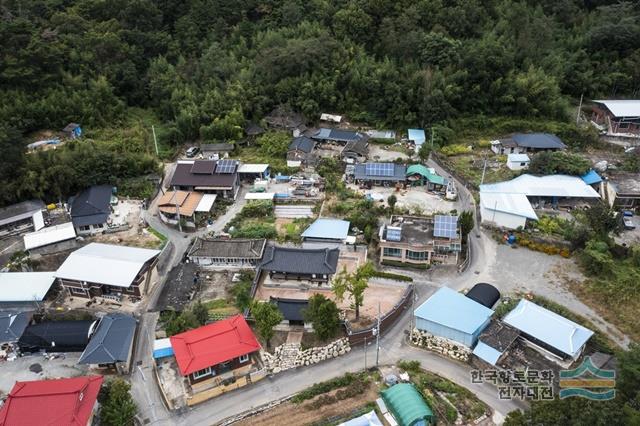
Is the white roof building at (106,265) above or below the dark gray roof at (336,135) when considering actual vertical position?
above

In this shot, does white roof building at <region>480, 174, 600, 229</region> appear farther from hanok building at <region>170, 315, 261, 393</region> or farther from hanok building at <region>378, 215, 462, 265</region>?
hanok building at <region>170, 315, 261, 393</region>

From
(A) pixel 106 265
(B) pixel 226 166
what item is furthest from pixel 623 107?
(A) pixel 106 265

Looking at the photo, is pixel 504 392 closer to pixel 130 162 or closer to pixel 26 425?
pixel 26 425

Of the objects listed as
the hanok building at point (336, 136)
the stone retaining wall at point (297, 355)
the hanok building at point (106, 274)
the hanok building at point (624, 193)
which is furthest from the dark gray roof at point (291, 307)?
the hanok building at point (624, 193)

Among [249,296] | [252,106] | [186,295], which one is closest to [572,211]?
[249,296]

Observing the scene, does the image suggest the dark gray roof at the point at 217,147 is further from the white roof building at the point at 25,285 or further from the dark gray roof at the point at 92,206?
the white roof building at the point at 25,285
